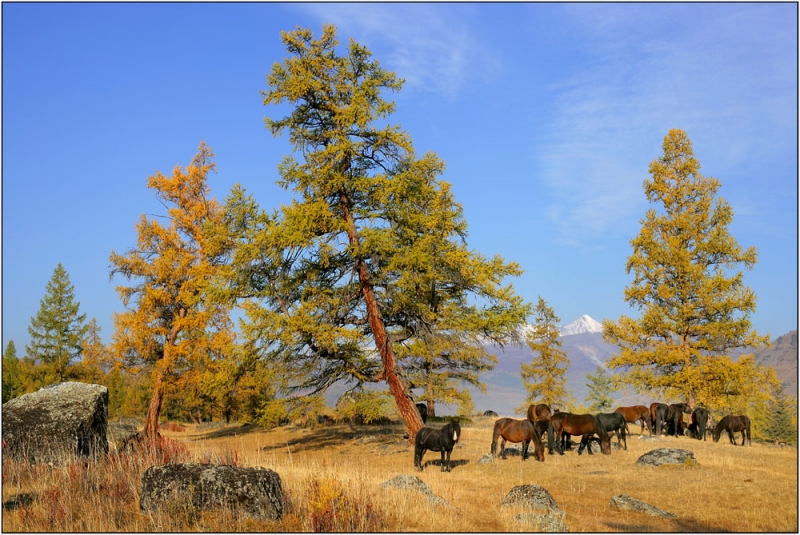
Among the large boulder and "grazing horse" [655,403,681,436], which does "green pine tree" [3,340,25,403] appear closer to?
the large boulder

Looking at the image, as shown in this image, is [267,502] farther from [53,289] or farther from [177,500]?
[53,289]

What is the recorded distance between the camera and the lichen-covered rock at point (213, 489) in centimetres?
887

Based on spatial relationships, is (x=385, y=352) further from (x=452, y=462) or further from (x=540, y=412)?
(x=540, y=412)

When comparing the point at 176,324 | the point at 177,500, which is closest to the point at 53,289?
the point at 176,324

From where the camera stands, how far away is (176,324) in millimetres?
29766

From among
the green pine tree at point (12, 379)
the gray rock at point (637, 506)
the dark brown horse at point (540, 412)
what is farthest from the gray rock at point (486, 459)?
the green pine tree at point (12, 379)

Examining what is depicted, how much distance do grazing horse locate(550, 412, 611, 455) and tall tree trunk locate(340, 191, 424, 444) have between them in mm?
4854

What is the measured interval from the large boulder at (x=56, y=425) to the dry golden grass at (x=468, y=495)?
174 cm

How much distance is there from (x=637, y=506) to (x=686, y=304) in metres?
24.1

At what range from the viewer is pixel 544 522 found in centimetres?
998

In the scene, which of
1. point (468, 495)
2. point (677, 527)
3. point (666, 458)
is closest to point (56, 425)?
point (468, 495)

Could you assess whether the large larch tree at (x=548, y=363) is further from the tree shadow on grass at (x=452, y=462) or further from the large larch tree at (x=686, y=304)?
the tree shadow on grass at (x=452, y=462)

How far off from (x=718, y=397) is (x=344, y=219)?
75.0 feet

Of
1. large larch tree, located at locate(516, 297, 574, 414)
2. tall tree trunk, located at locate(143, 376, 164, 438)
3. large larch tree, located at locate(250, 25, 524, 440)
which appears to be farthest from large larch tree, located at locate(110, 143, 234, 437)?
large larch tree, located at locate(516, 297, 574, 414)
